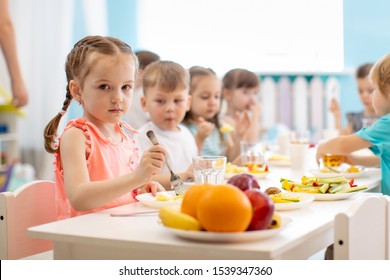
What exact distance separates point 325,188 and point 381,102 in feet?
2.51

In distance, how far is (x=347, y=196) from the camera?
1551mm

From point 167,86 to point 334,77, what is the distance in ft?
10.4

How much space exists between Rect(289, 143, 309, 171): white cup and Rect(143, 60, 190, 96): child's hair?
18.1 inches

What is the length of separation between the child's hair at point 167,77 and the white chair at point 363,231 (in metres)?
1.13

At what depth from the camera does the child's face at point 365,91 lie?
131 inches

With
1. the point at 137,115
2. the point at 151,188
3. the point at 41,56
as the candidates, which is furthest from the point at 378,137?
the point at 41,56

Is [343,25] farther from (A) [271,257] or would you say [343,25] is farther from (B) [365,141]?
(A) [271,257]

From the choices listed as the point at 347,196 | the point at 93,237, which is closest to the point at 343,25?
the point at 347,196

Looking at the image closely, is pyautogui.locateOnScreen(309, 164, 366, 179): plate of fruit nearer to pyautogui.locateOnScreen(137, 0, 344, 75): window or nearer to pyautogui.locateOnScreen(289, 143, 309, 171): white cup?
pyautogui.locateOnScreen(289, 143, 309, 171): white cup

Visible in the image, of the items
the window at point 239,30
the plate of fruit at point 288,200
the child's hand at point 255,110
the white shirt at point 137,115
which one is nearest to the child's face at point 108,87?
the plate of fruit at point 288,200

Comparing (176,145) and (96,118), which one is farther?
(176,145)

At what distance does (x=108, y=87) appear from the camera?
62.5 inches

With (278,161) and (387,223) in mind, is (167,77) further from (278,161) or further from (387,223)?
(387,223)

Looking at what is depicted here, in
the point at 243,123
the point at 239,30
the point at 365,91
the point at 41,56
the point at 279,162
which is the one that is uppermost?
the point at 239,30
